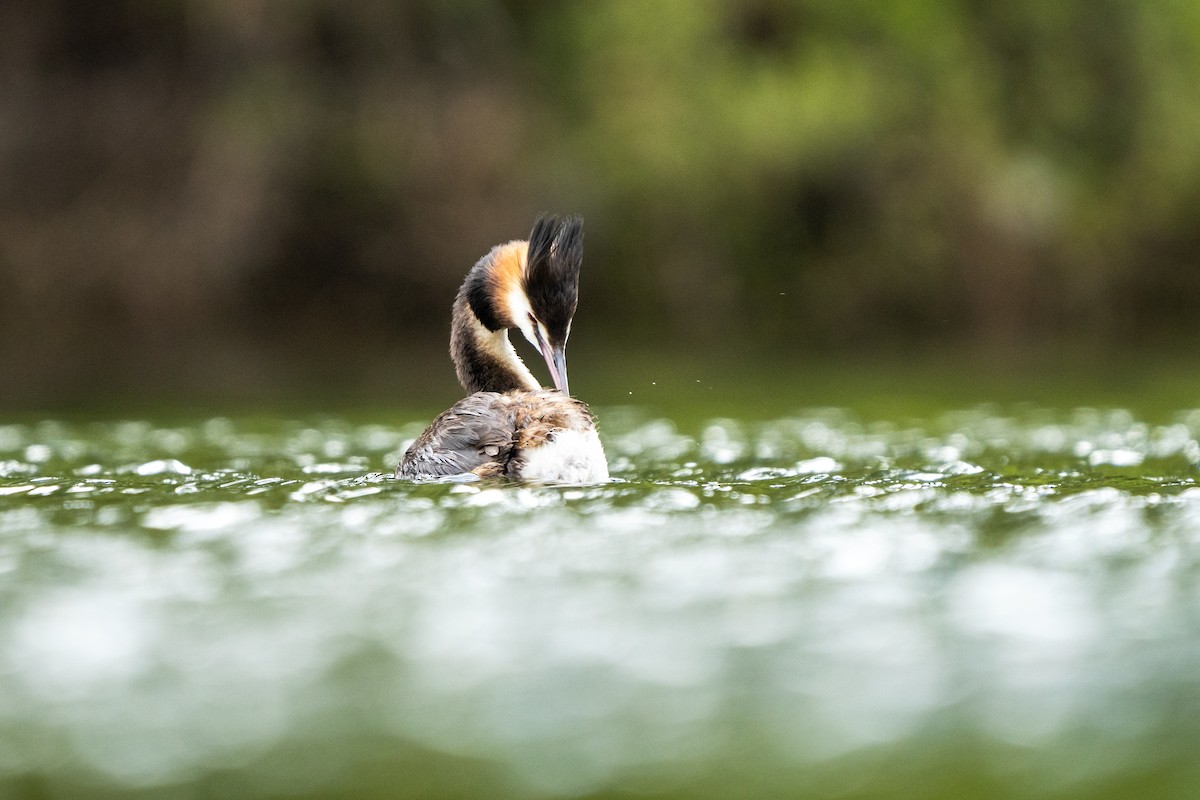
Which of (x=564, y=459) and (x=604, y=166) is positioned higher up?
(x=604, y=166)

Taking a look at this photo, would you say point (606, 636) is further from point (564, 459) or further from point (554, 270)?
point (554, 270)

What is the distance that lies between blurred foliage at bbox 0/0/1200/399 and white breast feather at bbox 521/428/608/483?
12328mm

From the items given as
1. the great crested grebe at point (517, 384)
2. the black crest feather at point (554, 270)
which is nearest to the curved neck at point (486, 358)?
the great crested grebe at point (517, 384)

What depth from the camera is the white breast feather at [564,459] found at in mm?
6160

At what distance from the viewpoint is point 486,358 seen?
7801mm

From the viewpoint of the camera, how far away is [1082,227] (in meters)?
22.3

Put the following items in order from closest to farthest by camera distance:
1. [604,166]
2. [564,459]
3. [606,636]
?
[606,636]
[564,459]
[604,166]

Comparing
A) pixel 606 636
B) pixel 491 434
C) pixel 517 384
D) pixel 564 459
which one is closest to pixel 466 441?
pixel 491 434

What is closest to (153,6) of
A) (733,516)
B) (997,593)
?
(733,516)

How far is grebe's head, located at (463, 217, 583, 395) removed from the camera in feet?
23.2

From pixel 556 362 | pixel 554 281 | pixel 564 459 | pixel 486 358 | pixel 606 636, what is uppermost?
pixel 554 281

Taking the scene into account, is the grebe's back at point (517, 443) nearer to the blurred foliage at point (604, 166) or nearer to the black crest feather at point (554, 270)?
the black crest feather at point (554, 270)

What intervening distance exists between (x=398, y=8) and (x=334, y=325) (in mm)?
4737

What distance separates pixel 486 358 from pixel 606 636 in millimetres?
3906
